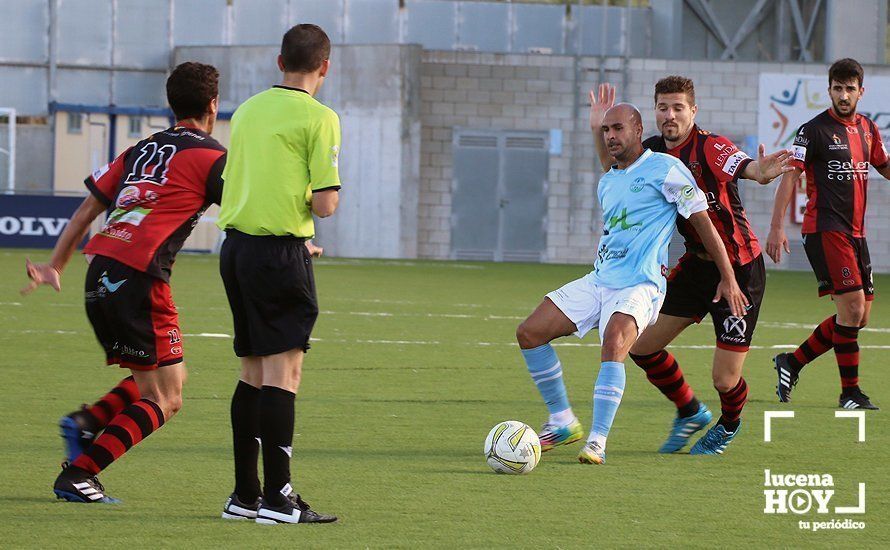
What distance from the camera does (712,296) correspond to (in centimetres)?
716

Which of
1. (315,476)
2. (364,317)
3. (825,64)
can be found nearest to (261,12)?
(825,64)

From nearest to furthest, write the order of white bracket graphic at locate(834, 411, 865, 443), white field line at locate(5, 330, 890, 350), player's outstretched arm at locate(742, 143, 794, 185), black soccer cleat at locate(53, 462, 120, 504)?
black soccer cleat at locate(53, 462, 120, 504)
player's outstretched arm at locate(742, 143, 794, 185)
white bracket graphic at locate(834, 411, 865, 443)
white field line at locate(5, 330, 890, 350)

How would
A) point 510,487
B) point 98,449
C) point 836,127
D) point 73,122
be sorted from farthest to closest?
point 73,122
point 836,127
point 510,487
point 98,449

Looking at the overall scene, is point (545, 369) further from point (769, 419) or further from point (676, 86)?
point (769, 419)

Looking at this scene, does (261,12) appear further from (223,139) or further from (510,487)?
(510,487)

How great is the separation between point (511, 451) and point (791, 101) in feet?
82.5

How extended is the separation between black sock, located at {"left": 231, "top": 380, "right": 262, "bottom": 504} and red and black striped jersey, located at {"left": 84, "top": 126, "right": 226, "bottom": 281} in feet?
2.19

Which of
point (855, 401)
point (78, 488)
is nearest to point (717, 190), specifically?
point (855, 401)

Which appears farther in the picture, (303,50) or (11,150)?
(11,150)

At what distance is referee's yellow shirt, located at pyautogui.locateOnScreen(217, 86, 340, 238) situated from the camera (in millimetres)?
4922

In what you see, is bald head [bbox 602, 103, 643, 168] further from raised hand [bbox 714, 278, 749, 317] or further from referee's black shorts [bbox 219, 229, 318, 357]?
referee's black shorts [bbox 219, 229, 318, 357]

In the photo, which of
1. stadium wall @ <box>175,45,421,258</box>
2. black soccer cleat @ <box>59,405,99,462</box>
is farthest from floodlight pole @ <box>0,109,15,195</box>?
black soccer cleat @ <box>59,405,99,462</box>

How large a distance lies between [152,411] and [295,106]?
142 centimetres

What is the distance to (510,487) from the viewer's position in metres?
5.91
